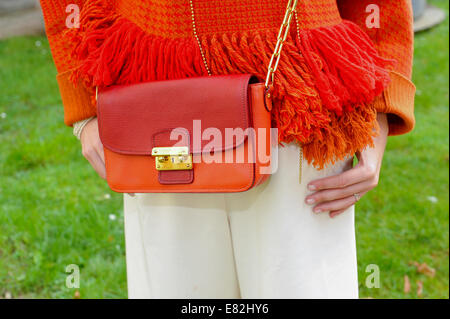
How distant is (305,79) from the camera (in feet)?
3.26

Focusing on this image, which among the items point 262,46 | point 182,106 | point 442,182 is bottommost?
point 442,182

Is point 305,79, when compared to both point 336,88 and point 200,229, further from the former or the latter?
point 200,229

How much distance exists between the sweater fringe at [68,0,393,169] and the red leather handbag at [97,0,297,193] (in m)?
0.03

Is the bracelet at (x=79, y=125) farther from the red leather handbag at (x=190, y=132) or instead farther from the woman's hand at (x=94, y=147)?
the red leather handbag at (x=190, y=132)

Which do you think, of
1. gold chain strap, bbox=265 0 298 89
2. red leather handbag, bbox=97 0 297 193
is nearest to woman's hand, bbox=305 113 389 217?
red leather handbag, bbox=97 0 297 193

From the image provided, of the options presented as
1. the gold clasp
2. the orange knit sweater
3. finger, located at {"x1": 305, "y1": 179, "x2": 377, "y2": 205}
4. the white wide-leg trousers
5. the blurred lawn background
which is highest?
the orange knit sweater

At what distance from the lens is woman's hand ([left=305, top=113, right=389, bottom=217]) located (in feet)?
3.60

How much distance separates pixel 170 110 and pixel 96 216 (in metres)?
2.04

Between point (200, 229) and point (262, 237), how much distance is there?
16 cm

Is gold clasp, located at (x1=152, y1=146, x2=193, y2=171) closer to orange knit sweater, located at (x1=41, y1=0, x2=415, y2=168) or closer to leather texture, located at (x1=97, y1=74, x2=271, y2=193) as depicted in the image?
leather texture, located at (x1=97, y1=74, x2=271, y2=193)

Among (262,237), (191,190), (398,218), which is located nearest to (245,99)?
(191,190)

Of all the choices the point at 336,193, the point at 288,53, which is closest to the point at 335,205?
the point at 336,193

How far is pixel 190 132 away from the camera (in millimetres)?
1044

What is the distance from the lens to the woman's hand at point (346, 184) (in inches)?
43.3
